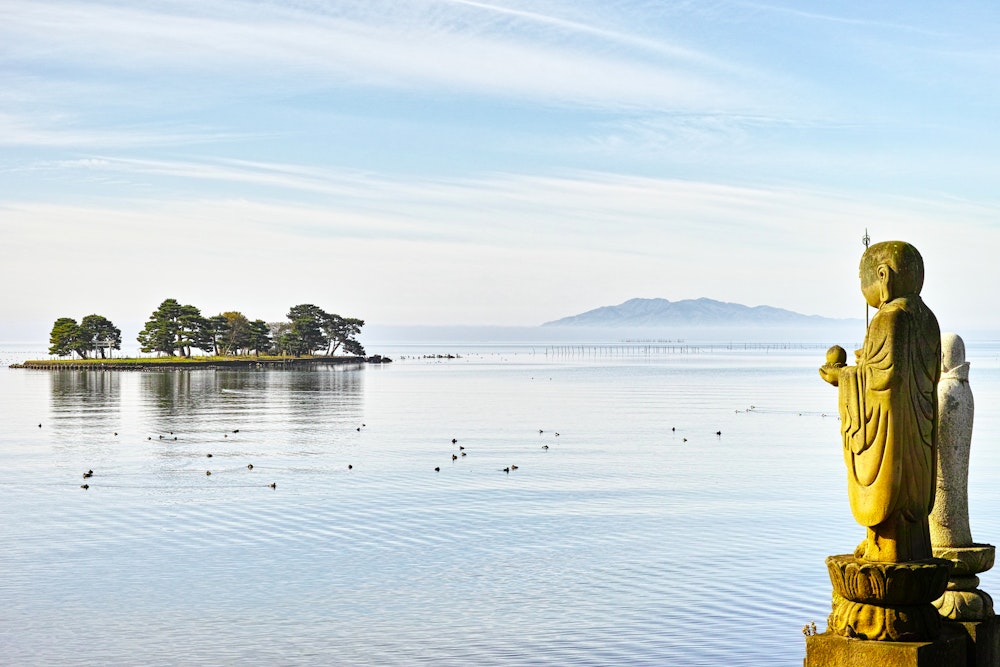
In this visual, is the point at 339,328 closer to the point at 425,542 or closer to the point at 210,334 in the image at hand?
the point at 210,334

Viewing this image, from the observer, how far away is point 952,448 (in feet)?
25.6

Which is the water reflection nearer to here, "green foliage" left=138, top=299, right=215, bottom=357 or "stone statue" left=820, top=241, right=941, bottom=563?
"green foliage" left=138, top=299, right=215, bottom=357

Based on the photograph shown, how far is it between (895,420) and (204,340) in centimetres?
15392

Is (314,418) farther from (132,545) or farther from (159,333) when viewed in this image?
(159,333)

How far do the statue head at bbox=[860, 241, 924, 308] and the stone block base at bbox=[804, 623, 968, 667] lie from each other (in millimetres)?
2253

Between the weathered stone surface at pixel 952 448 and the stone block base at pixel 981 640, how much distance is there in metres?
0.58

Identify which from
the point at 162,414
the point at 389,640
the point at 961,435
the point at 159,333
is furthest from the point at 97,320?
the point at 961,435

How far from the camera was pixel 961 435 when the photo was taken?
780cm

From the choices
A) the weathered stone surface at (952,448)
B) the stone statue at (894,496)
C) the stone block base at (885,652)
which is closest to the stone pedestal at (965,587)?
the weathered stone surface at (952,448)

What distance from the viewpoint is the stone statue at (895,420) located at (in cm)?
705

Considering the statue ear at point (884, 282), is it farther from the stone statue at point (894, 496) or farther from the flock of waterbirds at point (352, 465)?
the flock of waterbirds at point (352, 465)

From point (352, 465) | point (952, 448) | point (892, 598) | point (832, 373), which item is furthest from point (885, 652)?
point (352, 465)

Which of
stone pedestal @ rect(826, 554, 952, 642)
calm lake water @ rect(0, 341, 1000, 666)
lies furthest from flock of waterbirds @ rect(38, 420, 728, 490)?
stone pedestal @ rect(826, 554, 952, 642)

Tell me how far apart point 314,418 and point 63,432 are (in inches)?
592
